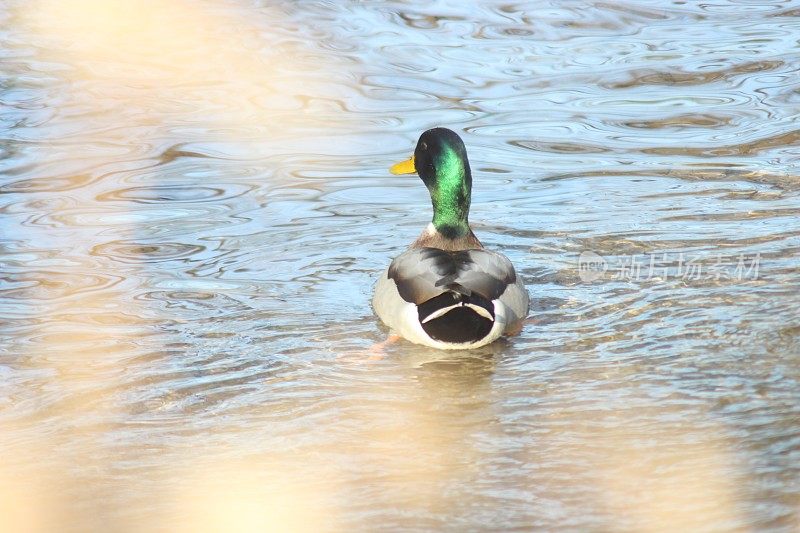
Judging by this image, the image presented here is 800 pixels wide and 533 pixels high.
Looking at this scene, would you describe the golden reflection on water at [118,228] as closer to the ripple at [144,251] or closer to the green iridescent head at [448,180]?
the ripple at [144,251]

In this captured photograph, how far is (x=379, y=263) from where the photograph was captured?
300 inches

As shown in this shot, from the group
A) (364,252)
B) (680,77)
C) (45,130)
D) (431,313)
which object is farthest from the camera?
(680,77)

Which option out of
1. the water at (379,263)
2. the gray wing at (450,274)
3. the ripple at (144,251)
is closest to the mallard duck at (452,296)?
the gray wing at (450,274)

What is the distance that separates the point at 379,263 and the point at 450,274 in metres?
1.37

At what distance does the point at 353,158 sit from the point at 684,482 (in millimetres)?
5204

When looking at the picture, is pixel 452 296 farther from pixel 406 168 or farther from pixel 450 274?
pixel 406 168

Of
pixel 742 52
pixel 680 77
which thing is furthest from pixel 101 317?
pixel 742 52

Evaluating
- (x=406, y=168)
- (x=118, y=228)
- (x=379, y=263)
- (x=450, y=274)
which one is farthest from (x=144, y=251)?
(x=450, y=274)

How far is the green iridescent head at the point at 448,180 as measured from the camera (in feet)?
23.6

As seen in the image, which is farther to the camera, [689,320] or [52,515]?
[689,320]

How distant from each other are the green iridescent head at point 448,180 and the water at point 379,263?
51cm

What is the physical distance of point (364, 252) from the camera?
25.6 ft

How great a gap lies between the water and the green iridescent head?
0.51 meters

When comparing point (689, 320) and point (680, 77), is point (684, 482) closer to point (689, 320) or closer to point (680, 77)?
point (689, 320)
